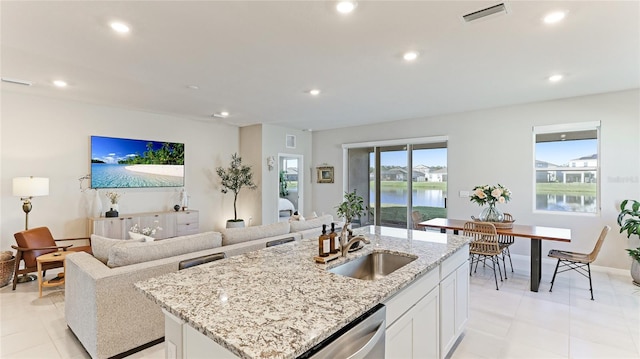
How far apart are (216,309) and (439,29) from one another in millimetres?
2632

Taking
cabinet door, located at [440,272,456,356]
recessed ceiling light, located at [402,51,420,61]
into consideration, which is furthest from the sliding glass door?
cabinet door, located at [440,272,456,356]

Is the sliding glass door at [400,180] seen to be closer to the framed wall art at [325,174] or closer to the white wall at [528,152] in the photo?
the white wall at [528,152]

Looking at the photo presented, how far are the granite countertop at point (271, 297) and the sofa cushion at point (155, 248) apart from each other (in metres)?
1.08

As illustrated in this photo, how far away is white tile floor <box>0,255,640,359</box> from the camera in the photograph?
8.04 ft

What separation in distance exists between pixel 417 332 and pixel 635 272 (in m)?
4.17

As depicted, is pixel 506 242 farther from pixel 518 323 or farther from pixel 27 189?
pixel 27 189

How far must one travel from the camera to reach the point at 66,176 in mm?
4828

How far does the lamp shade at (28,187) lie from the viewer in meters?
3.97

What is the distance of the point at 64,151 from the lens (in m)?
4.81

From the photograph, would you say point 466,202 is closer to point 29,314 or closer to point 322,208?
point 322,208

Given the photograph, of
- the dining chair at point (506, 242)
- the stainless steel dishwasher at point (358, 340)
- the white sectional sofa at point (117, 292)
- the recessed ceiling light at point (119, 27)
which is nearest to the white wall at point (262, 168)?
the white sectional sofa at point (117, 292)

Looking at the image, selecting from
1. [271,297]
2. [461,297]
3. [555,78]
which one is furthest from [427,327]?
[555,78]

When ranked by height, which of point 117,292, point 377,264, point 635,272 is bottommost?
point 635,272

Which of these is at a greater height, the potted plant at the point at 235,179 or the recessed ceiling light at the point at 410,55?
the recessed ceiling light at the point at 410,55
